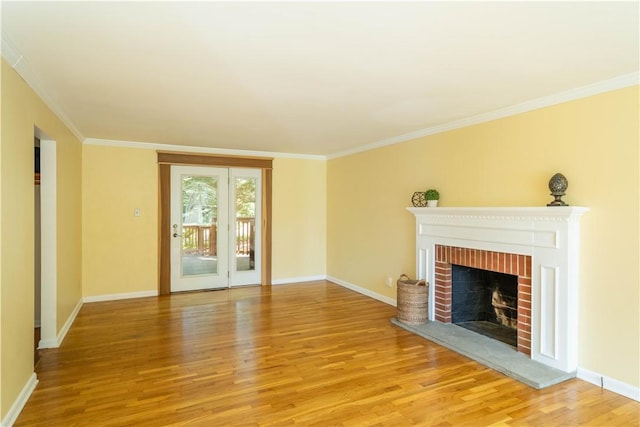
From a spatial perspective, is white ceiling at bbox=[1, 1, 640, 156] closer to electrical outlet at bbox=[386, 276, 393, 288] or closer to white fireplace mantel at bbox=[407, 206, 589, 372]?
white fireplace mantel at bbox=[407, 206, 589, 372]

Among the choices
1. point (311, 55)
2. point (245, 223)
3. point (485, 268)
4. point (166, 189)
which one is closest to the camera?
point (311, 55)

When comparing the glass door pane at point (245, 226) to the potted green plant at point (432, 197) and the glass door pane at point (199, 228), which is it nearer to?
the glass door pane at point (199, 228)

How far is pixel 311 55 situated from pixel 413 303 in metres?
2.88

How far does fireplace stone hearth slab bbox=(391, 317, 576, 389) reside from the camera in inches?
113

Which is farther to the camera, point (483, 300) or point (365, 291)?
point (365, 291)

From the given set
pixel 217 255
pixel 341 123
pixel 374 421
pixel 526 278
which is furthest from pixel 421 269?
pixel 217 255

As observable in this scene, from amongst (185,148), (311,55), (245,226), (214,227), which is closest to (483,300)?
(311,55)

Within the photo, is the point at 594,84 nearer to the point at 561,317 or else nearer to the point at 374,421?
the point at 561,317

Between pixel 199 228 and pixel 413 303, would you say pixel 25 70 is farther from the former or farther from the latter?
pixel 413 303

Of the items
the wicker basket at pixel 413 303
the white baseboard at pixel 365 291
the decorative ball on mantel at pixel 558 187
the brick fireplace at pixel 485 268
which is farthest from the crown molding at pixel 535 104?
the white baseboard at pixel 365 291

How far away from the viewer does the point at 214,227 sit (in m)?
6.01

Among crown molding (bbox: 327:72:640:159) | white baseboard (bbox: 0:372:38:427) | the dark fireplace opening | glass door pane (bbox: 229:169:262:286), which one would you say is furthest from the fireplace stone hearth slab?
white baseboard (bbox: 0:372:38:427)

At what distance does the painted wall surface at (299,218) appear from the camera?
21.2 feet

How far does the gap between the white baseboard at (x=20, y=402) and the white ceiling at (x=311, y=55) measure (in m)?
2.17
